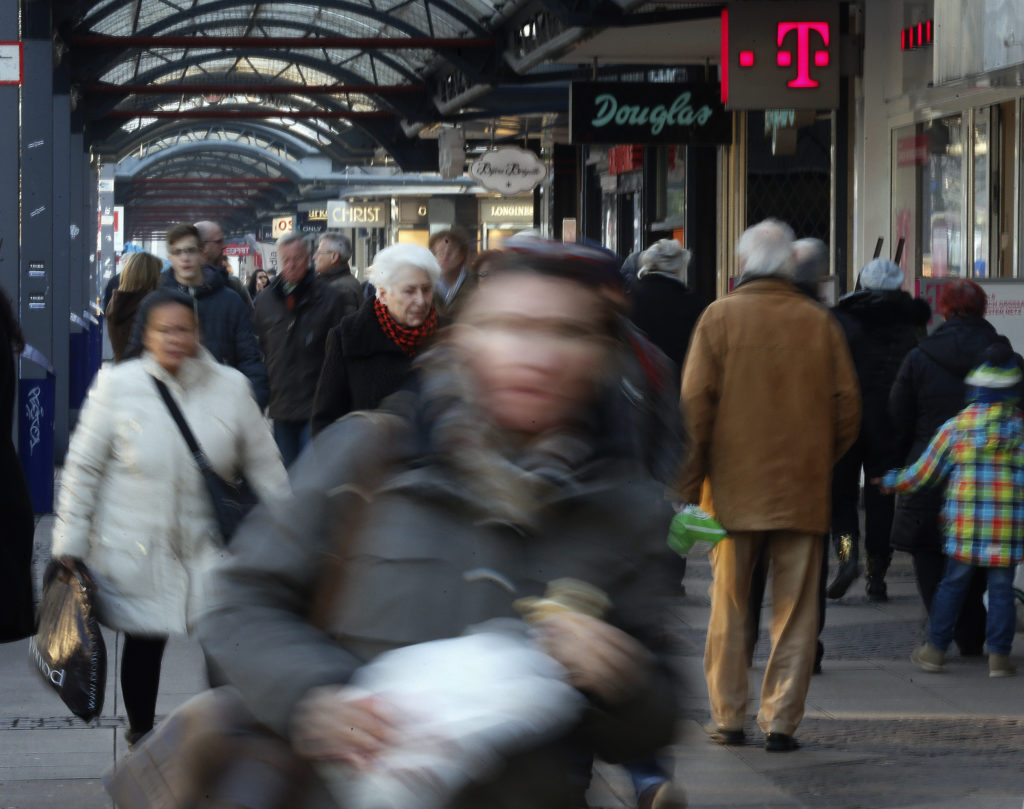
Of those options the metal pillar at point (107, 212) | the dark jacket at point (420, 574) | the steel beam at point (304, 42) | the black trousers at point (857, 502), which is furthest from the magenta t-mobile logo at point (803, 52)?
the metal pillar at point (107, 212)

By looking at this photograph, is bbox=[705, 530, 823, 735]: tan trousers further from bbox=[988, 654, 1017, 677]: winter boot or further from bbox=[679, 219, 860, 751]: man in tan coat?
bbox=[988, 654, 1017, 677]: winter boot

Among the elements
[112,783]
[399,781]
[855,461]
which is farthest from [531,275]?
[855,461]

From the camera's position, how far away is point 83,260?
2272 centimetres

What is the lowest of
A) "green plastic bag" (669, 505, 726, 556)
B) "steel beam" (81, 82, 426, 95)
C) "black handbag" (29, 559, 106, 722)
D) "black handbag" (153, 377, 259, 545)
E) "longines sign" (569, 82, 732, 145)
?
"black handbag" (29, 559, 106, 722)

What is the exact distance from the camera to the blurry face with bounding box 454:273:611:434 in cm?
210

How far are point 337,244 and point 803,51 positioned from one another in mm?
4283

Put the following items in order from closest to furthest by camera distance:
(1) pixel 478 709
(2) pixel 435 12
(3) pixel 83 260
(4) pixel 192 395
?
(1) pixel 478 709 → (4) pixel 192 395 → (2) pixel 435 12 → (3) pixel 83 260

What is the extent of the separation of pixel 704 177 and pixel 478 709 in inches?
725

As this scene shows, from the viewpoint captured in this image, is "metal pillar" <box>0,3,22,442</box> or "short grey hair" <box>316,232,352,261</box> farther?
"metal pillar" <box>0,3,22,442</box>

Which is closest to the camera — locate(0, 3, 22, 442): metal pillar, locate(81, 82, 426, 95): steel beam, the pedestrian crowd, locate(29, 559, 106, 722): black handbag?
the pedestrian crowd

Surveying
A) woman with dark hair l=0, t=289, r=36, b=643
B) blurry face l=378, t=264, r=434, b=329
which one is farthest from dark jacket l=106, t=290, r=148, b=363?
blurry face l=378, t=264, r=434, b=329

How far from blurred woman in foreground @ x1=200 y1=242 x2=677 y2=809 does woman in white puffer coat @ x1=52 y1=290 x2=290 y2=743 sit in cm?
304

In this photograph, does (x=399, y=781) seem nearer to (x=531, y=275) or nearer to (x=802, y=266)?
(x=531, y=275)

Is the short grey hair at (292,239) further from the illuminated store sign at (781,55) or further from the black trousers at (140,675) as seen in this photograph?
the black trousers at (140,675)
